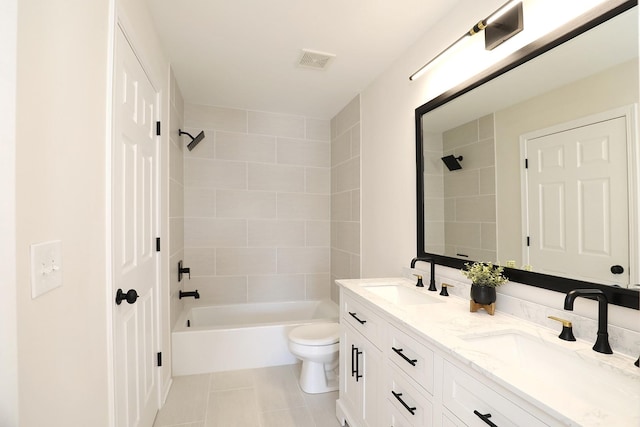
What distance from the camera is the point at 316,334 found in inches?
101

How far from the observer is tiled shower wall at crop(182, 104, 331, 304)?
3.28 meters

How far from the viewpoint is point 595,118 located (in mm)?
1104

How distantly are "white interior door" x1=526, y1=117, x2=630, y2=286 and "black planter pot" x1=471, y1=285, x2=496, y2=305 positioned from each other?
0.20m

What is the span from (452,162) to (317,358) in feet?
5.43

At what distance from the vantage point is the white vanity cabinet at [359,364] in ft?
5.08

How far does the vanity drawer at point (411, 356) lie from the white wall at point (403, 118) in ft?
1.79

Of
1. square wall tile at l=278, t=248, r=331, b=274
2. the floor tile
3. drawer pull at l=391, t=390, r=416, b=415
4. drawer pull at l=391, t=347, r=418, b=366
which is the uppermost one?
square wall tile at l=278, t=248, r=331, b=274

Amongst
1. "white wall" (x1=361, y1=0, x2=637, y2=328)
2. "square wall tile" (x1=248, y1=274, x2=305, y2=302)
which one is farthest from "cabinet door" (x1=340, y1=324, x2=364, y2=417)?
"square wall tile" (x1=248, y1=274, x2=305, y2=302)

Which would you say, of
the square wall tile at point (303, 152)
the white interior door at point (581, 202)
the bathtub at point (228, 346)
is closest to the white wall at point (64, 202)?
the bathtub at point (228, 346)

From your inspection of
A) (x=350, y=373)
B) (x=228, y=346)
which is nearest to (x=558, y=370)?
(x=350, y=373)

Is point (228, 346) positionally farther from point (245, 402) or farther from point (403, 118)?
point (403, 118)

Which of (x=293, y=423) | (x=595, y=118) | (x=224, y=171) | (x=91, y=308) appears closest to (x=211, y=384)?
(x=293, y=423)

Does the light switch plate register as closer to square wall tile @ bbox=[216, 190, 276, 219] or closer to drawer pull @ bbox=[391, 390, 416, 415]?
drawer pull @ bbox=[391, 390, 416, 415]

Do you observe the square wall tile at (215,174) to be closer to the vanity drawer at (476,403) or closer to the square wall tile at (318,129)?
the square wall tile at (318,129)
